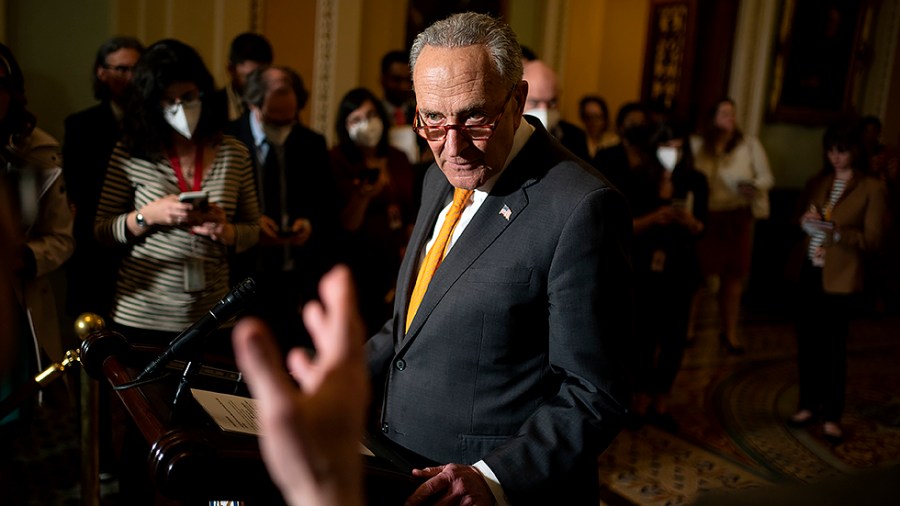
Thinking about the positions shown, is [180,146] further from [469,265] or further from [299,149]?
[469,265]

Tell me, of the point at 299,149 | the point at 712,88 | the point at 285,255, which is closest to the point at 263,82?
the point at 299,149

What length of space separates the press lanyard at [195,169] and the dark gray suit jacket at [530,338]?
1387mm

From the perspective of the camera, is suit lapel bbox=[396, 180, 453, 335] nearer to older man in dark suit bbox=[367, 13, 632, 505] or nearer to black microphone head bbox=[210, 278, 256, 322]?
older man in dark suit bbox=[367, 13, 632, 505]

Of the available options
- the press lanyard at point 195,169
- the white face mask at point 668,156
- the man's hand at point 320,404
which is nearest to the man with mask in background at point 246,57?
the press lanyard at point 195,169

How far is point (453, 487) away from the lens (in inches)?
57.4

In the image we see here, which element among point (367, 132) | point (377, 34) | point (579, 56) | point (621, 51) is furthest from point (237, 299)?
point (621, 51)

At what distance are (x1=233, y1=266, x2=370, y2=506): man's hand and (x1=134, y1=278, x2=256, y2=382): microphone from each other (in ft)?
2.56

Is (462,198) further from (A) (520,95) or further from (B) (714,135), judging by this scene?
(B) (714,135)

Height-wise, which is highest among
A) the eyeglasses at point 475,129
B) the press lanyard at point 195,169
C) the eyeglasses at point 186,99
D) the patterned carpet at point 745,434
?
the eyeglasses at point 475,129

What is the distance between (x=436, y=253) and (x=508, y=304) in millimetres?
262

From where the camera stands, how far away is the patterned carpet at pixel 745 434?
392 cm

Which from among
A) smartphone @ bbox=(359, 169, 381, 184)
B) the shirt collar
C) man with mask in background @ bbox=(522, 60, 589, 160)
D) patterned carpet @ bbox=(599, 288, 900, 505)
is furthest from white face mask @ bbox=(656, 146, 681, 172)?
the shirt collar

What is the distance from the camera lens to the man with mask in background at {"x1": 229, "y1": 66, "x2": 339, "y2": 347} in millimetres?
3613

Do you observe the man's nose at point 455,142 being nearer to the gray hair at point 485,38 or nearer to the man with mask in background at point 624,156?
the gray hair at point 485,38
